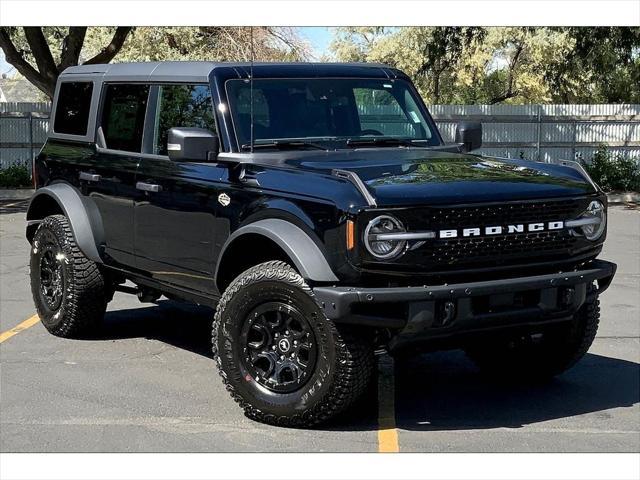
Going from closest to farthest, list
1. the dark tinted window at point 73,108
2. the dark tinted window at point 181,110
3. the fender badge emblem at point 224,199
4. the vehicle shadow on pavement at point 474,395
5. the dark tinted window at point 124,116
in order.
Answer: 1. the vehicle shadow on pavement at point 474,395
2. the fender badge emblem at point 224,199
3. the dark tinted window at point 181,110
4. the dark tinted window at point 124,116
5. the dark tinted window at point 73,108

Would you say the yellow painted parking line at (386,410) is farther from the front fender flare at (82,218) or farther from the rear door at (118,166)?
the front fender flare at (82,218)

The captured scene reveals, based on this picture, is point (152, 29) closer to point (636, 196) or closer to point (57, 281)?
point (636, 196)

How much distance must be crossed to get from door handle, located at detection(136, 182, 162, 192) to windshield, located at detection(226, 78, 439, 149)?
0.73 meters

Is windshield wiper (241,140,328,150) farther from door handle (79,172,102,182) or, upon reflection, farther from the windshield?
door handle (79,172,102,182)

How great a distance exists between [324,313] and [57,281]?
339cm

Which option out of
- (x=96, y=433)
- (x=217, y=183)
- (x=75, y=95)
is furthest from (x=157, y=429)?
(x=75, y=95)

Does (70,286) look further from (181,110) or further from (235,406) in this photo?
(235,406)

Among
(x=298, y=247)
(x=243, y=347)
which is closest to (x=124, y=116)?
(x=243, y=347)

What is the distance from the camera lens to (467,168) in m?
6.05

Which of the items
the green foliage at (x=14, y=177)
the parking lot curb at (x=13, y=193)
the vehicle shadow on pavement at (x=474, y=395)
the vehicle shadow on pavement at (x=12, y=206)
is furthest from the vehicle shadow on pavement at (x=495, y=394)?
the green foliage at (x=14, y=177)

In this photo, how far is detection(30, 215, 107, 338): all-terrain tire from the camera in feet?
25.6

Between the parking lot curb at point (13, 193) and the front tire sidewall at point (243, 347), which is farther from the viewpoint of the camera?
the parking lot curb at point (13, 193)

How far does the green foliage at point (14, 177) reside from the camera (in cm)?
2286

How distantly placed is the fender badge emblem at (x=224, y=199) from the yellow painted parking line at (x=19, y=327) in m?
2.87
